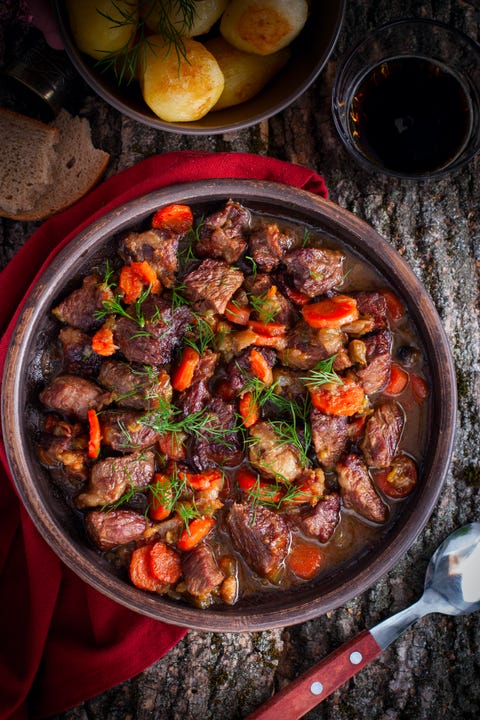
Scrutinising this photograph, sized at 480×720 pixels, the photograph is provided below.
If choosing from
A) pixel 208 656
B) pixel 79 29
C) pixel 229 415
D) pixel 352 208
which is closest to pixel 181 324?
pixel 229 415

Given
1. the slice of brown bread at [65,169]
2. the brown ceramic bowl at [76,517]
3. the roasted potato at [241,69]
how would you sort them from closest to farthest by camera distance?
the brown ceramic bowl at [76,517], the roasted potato at [241,69], the slice of brown bread at [65,169]

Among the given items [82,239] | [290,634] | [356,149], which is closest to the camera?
[82,239]

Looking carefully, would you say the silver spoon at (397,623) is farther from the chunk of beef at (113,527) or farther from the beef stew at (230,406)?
the chunk of beef at (113,527)

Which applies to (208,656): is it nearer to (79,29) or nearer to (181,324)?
(181,324)

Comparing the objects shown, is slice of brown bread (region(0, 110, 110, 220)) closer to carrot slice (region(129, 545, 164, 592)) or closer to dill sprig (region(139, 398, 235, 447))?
dill sprig (region(139, 398, 235, 447))

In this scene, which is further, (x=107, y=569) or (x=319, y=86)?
(x=319, y=86)

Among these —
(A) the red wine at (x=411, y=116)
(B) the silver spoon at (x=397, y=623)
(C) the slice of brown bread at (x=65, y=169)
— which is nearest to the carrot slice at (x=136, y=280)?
(C) the slice of brown bread at (x=65, y=169)

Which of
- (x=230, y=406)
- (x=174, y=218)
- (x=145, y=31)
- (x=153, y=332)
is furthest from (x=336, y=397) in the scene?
(x=145, y=31)

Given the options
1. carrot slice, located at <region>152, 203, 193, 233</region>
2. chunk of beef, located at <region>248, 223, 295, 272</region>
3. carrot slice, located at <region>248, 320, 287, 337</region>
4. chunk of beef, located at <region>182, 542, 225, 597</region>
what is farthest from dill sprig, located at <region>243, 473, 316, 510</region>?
carrot slice, located at <region>152, 203, 193, 233</region>
